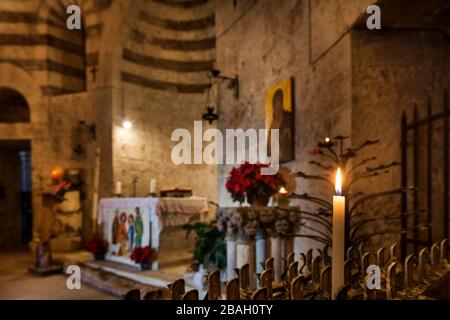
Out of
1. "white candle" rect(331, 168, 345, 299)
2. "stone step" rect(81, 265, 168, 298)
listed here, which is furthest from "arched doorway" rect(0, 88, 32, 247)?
"white candle" rect(331, 168, 345, 299)

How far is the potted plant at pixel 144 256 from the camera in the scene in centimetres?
479

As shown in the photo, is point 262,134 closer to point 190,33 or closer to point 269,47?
point 269,47

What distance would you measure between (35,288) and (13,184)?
588 centimetres

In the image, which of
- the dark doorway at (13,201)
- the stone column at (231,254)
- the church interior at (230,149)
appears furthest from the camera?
the dark doorway at (13,201)

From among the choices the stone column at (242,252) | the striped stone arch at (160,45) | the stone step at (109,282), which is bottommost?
the stone step at (109,282)

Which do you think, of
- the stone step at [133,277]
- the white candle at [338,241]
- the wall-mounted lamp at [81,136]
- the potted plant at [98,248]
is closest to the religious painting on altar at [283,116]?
the stone step at [133,277]

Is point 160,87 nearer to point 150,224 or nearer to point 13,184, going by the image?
point 150,224

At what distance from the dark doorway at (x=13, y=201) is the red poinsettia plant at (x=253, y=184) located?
7.51 meters

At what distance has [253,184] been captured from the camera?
128 inches

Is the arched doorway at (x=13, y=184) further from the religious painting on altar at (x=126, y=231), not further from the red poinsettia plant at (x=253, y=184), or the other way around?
the red poinsettia plant at (x=253, y=184)

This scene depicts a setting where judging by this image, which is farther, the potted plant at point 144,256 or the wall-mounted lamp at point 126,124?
the wall-mounted lamp at point 126,124

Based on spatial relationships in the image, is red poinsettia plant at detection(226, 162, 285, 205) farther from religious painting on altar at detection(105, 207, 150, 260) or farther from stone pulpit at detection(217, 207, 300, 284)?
religious painting on altar at detection(105, 207, 150, 260)

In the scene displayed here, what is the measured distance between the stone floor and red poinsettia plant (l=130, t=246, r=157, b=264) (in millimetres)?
609

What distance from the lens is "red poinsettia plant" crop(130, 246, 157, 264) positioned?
479 cm
